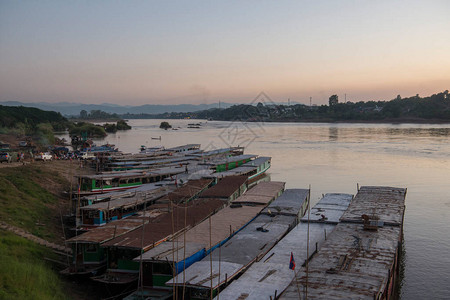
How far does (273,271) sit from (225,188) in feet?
43.2

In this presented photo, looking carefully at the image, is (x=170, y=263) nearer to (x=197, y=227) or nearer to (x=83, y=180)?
(x=197, y=227)

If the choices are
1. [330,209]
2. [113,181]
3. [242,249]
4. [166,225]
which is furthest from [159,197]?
[242,249]

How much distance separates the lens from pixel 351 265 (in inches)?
478

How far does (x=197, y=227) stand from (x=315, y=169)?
29.2 m

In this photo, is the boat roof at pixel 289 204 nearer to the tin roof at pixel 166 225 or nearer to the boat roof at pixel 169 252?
the tin roof at pixel 166 225

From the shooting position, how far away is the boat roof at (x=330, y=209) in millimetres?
19294

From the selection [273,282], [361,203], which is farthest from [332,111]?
[273,282]

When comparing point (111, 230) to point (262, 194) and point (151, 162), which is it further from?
point (151, 162)

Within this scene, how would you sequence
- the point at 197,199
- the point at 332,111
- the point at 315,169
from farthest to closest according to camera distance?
the point at 332,111
the point at 315,169
the point at 197,199

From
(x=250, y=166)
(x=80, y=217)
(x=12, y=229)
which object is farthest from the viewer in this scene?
(x=250, y=166)

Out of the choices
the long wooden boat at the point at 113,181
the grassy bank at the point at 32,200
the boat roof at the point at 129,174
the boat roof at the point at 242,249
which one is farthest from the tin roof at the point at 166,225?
the boat roof at the point at 129,174

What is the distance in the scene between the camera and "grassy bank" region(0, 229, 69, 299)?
1158 centimetres

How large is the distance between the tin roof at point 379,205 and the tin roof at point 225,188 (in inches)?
309

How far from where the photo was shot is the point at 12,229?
17.2m
